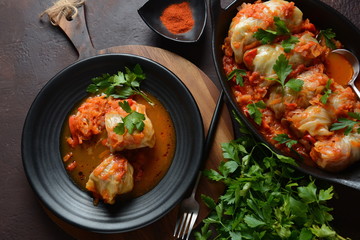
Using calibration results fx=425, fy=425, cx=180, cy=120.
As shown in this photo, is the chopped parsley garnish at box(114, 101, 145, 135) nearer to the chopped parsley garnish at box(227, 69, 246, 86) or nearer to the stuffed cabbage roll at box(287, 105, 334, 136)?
the chopped parsley garnish at box(227, 69, 246, 86)

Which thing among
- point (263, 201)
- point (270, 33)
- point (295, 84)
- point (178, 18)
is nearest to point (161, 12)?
point (178, 18)

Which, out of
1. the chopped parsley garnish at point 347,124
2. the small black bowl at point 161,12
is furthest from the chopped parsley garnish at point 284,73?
the small black bowl at point 161,12

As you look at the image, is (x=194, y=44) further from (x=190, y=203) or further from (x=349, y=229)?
(x=349, y=229)

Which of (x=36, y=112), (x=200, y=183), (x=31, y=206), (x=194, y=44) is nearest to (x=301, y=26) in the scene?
(x=194, y=44)

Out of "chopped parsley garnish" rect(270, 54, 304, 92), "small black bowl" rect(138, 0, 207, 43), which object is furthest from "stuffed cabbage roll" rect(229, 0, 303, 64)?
"small black bowl" rect(138, 0, 207, 43)

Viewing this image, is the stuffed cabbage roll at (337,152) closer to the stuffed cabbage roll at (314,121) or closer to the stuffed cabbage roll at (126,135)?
the stuffed cabbage roll at (314,121)

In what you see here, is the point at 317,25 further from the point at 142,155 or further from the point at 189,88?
the point at 142,155

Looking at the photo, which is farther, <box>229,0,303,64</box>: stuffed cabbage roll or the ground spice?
the ground spice
